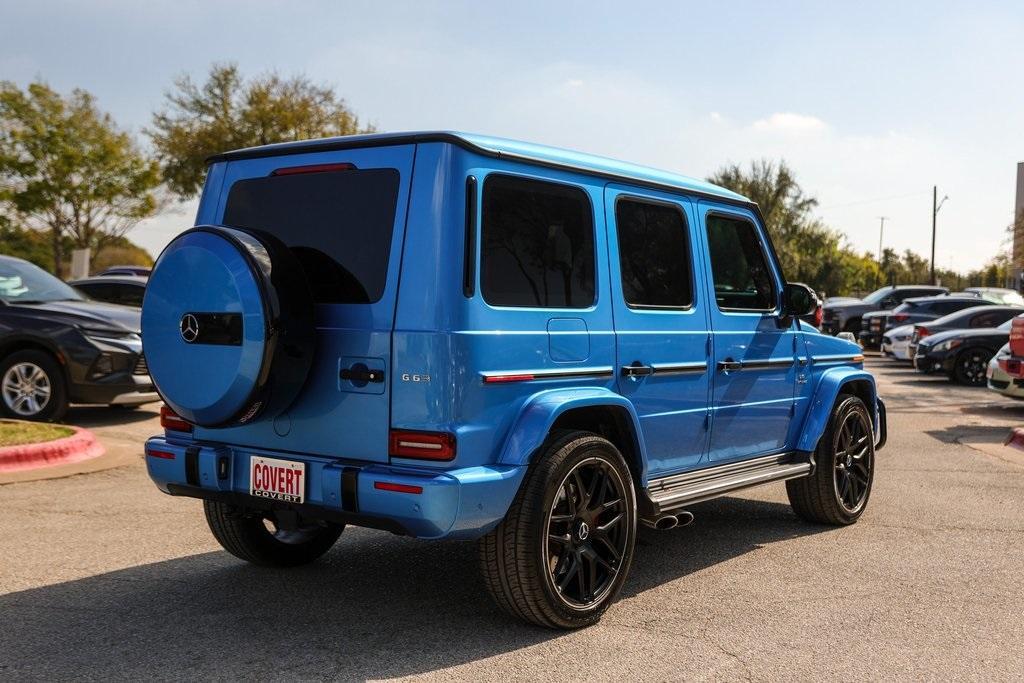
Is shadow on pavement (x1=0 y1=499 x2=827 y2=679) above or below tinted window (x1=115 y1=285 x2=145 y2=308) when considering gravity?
below

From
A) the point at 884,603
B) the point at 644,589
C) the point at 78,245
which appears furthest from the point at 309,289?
the point at 78,245

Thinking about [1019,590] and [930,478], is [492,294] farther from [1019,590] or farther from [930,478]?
[930,478]

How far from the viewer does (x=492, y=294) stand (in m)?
4.20

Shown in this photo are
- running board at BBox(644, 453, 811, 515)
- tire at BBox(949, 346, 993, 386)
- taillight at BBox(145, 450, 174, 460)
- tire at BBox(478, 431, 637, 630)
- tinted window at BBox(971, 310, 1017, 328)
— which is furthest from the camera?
tinted window at BBox(971, 310, 1017, 328)

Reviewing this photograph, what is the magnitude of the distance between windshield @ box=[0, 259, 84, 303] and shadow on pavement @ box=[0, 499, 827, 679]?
630 cm

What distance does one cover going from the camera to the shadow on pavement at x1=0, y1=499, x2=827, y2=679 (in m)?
3.90

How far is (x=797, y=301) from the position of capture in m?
6.15

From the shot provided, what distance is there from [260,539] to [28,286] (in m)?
6.97

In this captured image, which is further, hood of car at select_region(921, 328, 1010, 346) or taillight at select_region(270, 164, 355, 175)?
hood of car at select_region(921, 328, 1010, 346)

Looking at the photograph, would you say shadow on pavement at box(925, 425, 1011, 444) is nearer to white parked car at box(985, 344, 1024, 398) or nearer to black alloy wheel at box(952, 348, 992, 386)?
white parked car at box(985, 344, 1024, 398)

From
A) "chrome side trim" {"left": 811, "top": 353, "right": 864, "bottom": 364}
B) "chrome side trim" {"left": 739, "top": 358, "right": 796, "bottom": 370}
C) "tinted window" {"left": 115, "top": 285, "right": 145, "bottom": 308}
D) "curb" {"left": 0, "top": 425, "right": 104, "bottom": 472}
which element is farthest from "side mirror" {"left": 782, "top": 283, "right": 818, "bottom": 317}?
"tinted window" {"left": 115, "top": 285, "right": 145, "bottom": 308}

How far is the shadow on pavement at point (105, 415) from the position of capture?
10733mm

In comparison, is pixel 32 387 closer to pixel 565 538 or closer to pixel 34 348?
pixel 34 348

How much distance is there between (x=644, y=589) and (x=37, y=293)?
823 centimetres
